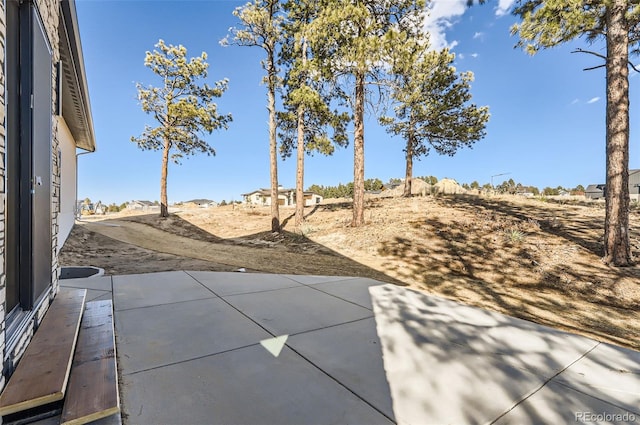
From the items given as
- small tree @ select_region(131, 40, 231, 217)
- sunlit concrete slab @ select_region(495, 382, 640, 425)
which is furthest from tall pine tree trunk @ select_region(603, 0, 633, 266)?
small tree @ select_region(131, 40, 231, 217)

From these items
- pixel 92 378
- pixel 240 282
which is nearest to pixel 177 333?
pixel 92 378

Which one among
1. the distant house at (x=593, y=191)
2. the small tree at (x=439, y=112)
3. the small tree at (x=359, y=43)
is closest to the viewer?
the small tree at (x=359, y=43)

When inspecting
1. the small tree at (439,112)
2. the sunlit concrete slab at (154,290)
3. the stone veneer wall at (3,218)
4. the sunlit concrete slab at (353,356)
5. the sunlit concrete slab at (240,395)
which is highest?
the small tree at (439,112)

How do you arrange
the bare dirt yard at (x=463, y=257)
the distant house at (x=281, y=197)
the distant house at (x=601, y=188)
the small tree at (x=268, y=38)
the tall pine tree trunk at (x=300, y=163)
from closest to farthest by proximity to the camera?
1. the bare dirt yard at (x=463, y=257)
2. the small tree at (x=268, y=38)
3. the tall pine tree trunk at (x=300, y=163)
4. the distant house at (x=601, y=188)
5. the distant house at (x=281, y=197)

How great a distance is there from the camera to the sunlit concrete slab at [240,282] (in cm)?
417

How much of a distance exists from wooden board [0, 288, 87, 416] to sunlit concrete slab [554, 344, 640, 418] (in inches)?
124

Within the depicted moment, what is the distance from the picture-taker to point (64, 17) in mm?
3613

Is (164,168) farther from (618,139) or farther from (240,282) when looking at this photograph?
(618,139)

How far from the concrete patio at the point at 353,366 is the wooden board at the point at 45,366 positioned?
0.34m

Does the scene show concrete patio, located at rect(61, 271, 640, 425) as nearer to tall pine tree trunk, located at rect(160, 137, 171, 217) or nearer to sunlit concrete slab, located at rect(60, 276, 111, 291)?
sunlit concrete slab, located at rect(60, 276, 111, 291)

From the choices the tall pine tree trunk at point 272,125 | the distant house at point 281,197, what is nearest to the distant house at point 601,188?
the distant house at point 281,197

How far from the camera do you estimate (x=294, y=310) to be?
339cm

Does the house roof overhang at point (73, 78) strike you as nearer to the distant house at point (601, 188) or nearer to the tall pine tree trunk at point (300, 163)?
the tall pine tree trunk at point (300, 163)

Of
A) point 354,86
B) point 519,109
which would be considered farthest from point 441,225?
point 519,109
